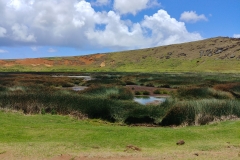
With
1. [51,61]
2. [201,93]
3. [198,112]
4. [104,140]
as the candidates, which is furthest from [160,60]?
[104,140]

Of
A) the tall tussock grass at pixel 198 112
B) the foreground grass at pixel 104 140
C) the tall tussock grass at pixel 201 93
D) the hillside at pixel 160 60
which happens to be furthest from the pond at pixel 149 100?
the hillside at pixel 160 60

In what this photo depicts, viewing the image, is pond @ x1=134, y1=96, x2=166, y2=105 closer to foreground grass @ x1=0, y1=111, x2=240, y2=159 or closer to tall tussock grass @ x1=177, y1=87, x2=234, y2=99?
tall tussock grass @ x1=177, y1=87, x2=234, y2=99

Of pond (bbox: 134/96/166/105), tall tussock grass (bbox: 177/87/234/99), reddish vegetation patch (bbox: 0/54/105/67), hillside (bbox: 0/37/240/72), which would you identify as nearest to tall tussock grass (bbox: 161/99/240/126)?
tall tussock grass (bbox: 177/87/234/99)

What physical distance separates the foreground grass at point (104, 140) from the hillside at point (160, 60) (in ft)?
342

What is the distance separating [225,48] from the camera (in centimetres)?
14388

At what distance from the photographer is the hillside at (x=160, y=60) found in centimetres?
12769

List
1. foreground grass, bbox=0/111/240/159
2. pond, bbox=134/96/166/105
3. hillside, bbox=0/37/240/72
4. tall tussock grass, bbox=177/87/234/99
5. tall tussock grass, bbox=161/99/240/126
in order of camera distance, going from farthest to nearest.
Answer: hillside, bbox=0/37/240/72 → pond, bbox=134/96/166/105 → tall tussock grass, bbox=177/87/234/99 → tall tussock grass, bbox=161/99/240/126 → foreground grass, bbox=0/111/240/159

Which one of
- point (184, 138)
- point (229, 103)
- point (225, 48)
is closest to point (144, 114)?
point (229, 103)

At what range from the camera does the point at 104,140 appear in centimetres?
1462

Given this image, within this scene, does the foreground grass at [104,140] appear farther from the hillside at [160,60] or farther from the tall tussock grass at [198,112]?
the hillside at [160,60]

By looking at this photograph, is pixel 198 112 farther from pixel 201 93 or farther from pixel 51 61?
pixel 51 61

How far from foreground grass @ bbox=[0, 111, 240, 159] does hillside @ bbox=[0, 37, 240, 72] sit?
10430 centimetres

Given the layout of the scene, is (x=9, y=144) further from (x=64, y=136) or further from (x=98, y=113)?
(x=98, y=113)

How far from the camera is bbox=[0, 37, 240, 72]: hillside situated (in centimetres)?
12769
